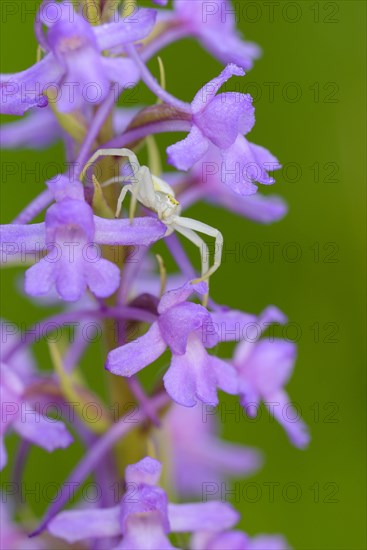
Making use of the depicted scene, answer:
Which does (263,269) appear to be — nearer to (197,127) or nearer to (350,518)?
(350,518)

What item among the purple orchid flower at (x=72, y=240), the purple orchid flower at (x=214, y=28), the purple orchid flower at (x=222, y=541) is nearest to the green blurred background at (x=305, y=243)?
the purple orchid flower at (x=214, y=28)

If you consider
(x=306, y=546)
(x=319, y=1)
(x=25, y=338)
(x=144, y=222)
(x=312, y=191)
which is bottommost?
(x=306, y=546)

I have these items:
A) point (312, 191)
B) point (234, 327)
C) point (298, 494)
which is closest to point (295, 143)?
point (312, 191)

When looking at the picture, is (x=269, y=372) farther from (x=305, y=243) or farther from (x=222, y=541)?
(x=305, y=243)

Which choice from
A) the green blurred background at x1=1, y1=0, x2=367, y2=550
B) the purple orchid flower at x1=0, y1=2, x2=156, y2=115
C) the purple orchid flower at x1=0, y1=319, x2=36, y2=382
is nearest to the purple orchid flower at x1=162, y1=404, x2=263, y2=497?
the purple orchid flower at x1=0, y1=319, x2=36, y2=382

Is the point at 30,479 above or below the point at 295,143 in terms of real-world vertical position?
below

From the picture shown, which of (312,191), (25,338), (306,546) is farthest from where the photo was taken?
(312,191)

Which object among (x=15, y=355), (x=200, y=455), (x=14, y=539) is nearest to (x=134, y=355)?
(x=14, y=539)
